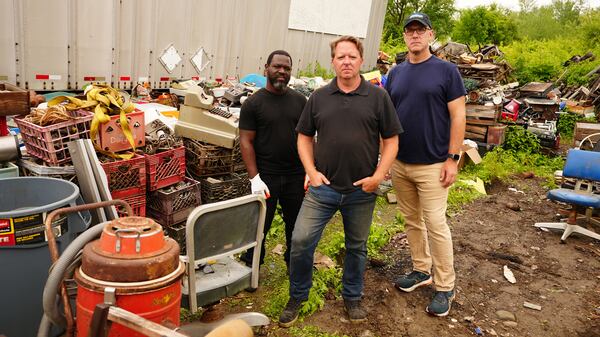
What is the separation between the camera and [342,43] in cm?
345

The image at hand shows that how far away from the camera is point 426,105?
386cm

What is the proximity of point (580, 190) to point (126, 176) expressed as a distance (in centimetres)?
576

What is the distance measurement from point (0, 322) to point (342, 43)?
111 inches

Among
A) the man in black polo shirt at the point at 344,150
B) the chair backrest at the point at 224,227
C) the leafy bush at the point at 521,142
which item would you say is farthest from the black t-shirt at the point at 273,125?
the leafy bush at the point at 521,142

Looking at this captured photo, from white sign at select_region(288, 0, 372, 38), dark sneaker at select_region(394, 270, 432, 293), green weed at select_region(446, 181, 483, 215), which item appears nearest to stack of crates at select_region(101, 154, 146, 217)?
dark sneaker at select_region(394, 270, 432, 293)

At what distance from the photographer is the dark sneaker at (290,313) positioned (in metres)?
3.74

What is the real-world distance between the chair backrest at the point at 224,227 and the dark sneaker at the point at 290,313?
2.16 feet

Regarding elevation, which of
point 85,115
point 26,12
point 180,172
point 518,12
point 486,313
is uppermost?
point 518,12

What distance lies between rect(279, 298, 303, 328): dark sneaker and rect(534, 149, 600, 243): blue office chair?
427cm

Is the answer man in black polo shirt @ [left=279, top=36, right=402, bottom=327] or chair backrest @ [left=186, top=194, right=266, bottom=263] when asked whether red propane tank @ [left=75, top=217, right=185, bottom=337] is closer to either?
chair backrest @ [left=186, top=194, right=266, bottom=263]

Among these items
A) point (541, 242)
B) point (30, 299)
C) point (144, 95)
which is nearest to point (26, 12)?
point (144, 95)

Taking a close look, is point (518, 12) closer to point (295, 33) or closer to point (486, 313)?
point (295, 33)

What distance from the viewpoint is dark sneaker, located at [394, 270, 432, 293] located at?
447cm

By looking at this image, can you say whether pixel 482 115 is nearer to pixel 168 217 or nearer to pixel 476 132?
pixel 476 132
